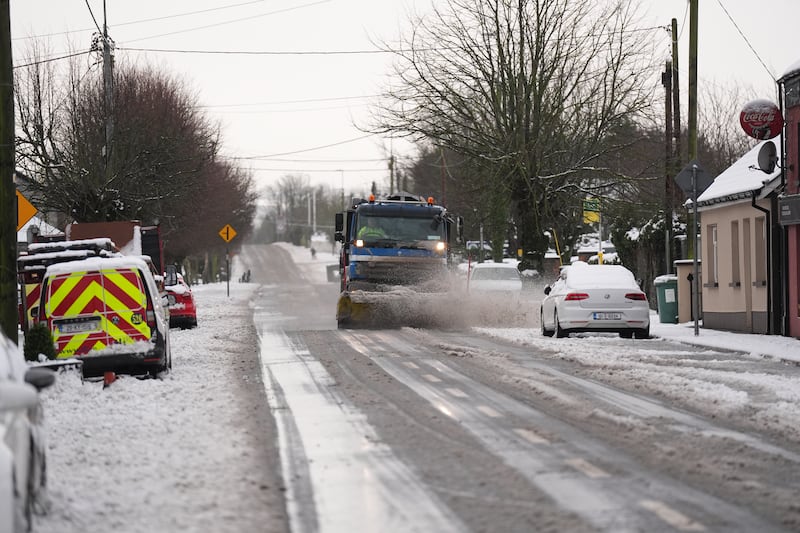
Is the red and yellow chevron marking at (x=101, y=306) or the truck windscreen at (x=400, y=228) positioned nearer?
the red and yellow chevron marking at (x=101, y=306)

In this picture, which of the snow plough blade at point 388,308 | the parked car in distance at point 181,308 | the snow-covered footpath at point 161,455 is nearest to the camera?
the snow-covered footpath at point 161,455

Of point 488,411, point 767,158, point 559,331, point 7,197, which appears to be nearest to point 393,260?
point 559,331

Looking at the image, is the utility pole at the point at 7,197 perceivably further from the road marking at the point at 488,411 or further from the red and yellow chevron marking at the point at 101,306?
the road marking at the point at 488,411

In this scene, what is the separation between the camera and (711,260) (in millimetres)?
28828

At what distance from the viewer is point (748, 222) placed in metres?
26.2

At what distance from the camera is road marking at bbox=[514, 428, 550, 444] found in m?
9.76

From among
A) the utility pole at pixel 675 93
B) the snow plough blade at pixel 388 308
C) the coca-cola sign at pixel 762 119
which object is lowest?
the snow plough blade at pixel 388 308

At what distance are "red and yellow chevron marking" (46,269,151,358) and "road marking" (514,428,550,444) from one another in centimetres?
665

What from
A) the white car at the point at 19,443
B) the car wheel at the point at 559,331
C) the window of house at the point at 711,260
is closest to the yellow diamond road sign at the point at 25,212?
the car wheel at the point at 559,331

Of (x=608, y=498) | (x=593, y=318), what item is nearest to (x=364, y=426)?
(x=608, y=498)

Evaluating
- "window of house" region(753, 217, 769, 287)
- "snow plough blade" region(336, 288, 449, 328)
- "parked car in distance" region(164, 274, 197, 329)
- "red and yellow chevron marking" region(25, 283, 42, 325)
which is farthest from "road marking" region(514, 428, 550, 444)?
"parked car in distance" region(164, 274, 197, 329)

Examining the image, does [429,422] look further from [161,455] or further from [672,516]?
[672,516]

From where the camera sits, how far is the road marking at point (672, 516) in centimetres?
657

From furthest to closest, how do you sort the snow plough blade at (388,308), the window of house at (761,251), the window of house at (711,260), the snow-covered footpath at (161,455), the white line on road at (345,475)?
the window of house at (711,260), the snow plough blade at (388,308), the window of house at (761,251), the snow-covered footpath at (161,455), the white line on road at (345,475)
